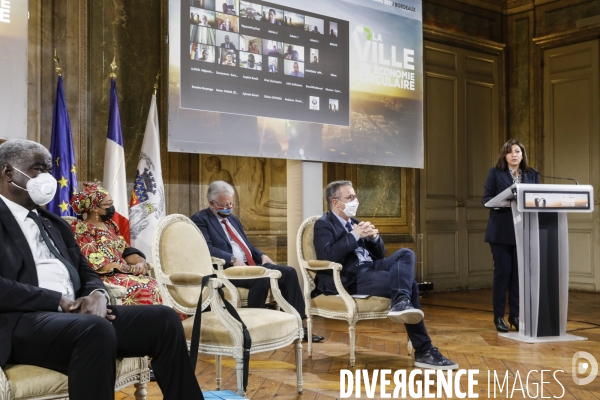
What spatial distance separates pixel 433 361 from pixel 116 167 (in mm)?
2472

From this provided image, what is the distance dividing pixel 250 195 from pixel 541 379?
9.93 feet

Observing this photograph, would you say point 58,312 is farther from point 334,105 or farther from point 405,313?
point 334,105

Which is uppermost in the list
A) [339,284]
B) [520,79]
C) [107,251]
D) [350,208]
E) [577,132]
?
[520,79]

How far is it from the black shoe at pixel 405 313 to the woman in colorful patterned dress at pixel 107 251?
123 cm

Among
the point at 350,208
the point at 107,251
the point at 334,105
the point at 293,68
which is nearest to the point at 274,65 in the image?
the point at 293,68

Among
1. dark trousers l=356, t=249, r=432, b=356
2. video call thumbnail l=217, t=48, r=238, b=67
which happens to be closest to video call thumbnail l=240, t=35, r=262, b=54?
video call thumbnail l=217, t=48, r=238, b=67

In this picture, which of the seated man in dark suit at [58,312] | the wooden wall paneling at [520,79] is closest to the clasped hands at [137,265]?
the seated man in dark suit at [58,312]

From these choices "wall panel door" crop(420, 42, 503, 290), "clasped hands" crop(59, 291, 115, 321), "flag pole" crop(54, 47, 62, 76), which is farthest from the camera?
"wall panel door" crop(420, 42, 503, 290)

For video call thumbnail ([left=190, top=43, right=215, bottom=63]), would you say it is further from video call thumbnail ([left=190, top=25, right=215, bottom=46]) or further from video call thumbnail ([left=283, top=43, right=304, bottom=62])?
video call thumbnail ([left=283, top=43, right=304, bottom=62])

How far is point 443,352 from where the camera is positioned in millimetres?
3994

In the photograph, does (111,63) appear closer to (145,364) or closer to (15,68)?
(15,68)

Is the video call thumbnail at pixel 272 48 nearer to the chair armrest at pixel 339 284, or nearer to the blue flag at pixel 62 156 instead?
the blue flag at pixel 62 156

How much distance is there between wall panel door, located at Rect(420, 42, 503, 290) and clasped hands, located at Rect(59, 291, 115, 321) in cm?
538

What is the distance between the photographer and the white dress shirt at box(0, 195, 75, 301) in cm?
215
